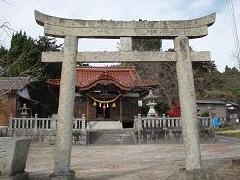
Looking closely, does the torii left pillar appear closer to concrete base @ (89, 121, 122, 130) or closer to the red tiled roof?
the red tiled roof

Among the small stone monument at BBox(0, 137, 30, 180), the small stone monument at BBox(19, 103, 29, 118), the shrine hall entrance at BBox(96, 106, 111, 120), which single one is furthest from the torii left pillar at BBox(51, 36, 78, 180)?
the shrine hall entrance at BBox(96, 106, 111, 120)

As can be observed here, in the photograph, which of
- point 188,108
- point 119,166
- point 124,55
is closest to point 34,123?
point 119,166

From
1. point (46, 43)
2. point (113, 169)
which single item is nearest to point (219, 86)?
point (46, 43)

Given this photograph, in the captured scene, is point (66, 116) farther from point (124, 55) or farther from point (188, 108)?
point (188, 108)

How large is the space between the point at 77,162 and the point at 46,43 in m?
30.5

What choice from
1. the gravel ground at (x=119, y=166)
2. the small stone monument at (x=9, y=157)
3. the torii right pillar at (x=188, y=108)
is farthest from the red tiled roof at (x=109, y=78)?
the small stone monument at (x=9, y=157)

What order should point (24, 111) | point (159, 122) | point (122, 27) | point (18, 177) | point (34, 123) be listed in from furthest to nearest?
point (24, 111), point (159, 122), point (34, 123), point (122, 27), point (18, 177)

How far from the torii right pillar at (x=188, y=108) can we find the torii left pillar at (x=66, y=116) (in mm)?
3074

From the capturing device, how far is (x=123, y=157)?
15914 mm

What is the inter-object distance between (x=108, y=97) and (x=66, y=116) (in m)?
19.8

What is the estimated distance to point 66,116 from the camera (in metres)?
9.48

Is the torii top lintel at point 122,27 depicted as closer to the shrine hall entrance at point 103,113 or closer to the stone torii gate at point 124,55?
the stone torii gate at point 124,55

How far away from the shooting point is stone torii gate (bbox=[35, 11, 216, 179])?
9.51 meters

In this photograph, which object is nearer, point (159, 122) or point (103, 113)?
point (159, 122)
